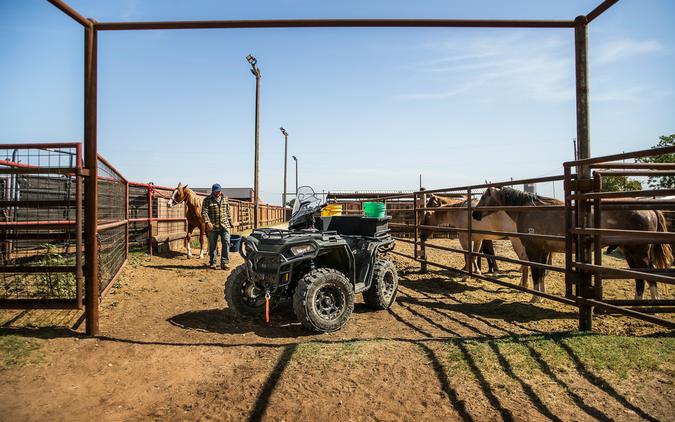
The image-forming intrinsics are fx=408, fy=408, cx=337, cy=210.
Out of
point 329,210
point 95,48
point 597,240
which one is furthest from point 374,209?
point 95,48

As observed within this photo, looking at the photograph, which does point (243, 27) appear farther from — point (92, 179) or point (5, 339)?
point (5, 339)

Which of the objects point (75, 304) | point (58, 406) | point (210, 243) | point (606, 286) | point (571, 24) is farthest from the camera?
point (210, 243)

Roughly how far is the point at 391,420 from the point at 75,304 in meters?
3.58

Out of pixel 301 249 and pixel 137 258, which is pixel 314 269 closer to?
pixel 301 249

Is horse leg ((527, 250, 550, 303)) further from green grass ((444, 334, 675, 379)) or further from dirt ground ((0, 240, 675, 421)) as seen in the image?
green grass ((444, 334, 675, 379))

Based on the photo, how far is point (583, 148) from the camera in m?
4.80

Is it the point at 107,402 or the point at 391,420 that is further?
the point at 107,402

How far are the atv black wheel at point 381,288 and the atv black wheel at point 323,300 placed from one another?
91 centimetres

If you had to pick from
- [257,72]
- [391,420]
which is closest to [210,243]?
[391,420]

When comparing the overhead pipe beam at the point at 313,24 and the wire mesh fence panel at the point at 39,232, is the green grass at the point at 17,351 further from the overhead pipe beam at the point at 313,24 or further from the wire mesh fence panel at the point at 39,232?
the overhead pipe beam at the point at 313,24

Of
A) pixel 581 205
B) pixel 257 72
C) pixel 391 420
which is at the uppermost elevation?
pixel 257 72

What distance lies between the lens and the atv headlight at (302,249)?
452cm

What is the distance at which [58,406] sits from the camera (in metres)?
2.93

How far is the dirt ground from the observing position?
2865 mm
